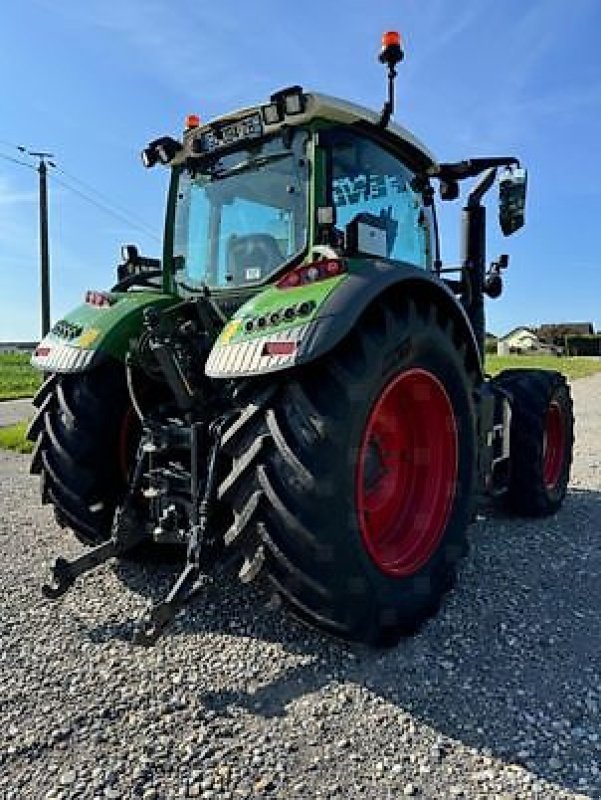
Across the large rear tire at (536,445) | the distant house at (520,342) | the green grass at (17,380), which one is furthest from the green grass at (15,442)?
the distant house at (520,342)

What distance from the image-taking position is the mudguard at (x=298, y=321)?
2.38m

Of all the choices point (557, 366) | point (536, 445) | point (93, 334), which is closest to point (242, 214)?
point (93, 334)

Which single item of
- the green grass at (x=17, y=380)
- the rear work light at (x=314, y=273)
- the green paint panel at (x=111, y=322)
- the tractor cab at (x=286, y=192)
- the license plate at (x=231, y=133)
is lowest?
the green grass at (x=17, y=380)

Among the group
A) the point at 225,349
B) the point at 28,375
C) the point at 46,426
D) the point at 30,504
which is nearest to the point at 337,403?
the point at 225,349

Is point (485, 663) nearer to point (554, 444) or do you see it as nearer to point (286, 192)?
point (286, 192)

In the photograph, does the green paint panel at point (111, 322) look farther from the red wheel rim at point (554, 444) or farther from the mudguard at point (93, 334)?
the red wheel rim at point (554, 444)

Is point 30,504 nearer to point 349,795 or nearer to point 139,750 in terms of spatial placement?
point 139,750

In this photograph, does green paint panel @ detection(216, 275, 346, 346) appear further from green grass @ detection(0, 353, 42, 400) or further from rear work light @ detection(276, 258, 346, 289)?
green grass @ detection(0, 353, 42, 400)

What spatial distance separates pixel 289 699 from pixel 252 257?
6.69ft

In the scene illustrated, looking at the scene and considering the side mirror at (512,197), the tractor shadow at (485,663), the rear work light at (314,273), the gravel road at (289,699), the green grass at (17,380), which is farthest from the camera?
the green grass at (17,380)

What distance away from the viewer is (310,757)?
2.06 m

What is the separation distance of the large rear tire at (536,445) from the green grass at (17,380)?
9.15 meters

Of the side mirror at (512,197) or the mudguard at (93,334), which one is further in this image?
the side mirror at (512,197)

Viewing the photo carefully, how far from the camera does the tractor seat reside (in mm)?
3342
